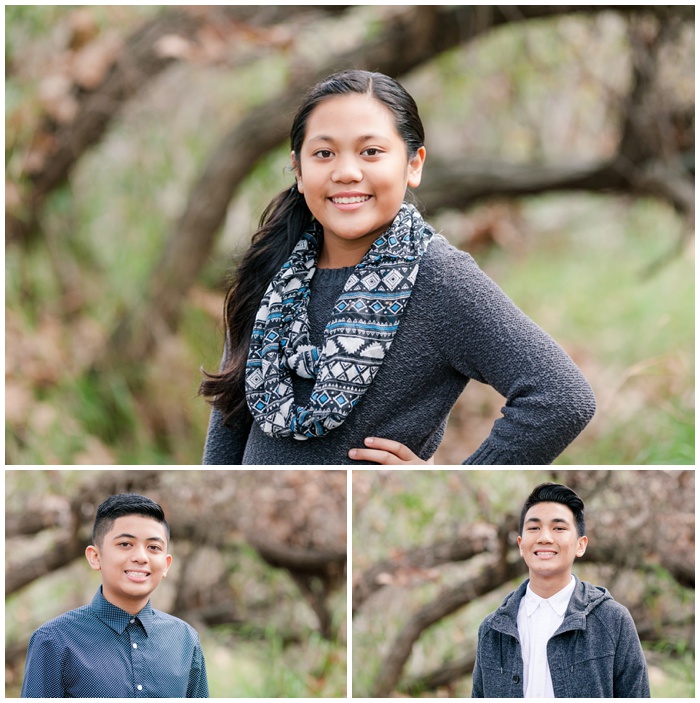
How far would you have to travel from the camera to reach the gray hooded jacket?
1823mm

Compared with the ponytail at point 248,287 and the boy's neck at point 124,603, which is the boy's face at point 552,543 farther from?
the boy's neck at point 124,603

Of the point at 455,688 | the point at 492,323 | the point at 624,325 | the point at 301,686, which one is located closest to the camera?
the point at 492,323

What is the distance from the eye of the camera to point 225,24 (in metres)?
3.79

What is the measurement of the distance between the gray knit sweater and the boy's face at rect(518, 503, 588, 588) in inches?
8.6

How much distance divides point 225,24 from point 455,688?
8.91 feet

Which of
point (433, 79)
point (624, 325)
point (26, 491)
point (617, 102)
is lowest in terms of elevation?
point (26, 491)

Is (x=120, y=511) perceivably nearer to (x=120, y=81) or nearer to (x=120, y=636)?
(x=120, y=636)

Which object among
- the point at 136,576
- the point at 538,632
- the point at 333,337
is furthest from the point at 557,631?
the point at 136,576

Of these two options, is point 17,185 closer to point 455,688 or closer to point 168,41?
point 168,41

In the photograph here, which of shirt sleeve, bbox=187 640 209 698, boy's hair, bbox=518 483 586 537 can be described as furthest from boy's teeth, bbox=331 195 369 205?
shirt sleeve, bbox=187 640 209 698

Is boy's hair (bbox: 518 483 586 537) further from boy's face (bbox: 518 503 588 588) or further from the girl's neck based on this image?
the girl's neck

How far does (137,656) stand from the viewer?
183cm

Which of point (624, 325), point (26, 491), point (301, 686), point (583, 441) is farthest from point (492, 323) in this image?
point (624, 325)

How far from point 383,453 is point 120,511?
0.55 m
